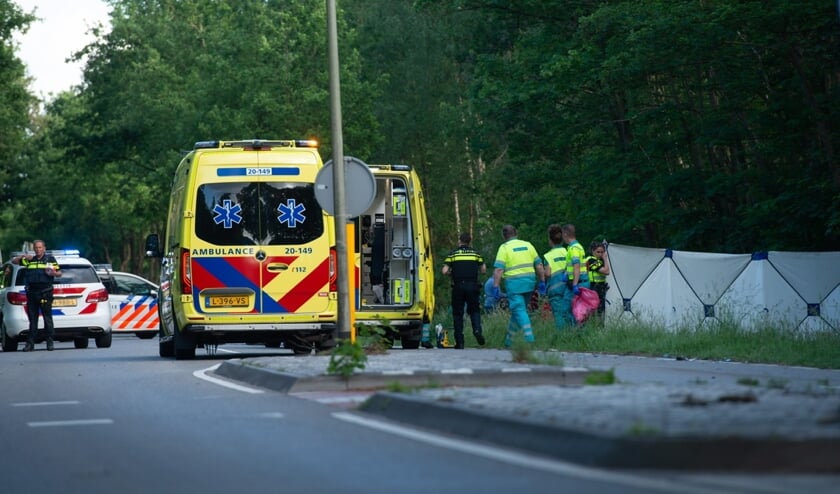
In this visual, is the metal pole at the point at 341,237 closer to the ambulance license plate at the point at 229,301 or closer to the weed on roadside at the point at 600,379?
the ambulance license plate at the point at 229,301

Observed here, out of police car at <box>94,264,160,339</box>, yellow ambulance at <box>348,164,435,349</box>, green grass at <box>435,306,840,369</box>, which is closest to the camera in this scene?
green grass at <box>435,306,840,369</box>

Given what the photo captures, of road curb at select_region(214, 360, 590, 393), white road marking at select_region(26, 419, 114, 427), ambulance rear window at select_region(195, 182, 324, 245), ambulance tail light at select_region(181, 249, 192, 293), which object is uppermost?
ambulance rear window at select_region(195, 182, 324, 245)

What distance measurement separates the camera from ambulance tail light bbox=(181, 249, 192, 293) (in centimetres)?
2134

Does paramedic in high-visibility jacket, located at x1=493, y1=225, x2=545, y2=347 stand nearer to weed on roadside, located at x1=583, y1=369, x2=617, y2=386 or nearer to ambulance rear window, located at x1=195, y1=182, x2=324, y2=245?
ambulance rear window, located at x1=195, y1=182, x2=324, y2=245

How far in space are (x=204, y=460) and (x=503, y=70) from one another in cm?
3280

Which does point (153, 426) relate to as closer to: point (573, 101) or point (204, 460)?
point (204, 460)

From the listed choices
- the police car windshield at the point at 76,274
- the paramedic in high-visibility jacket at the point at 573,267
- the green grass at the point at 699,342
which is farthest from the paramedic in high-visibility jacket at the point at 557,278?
the police car windshield at the point at 76,274

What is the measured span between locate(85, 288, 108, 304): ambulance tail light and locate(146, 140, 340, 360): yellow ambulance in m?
9.03

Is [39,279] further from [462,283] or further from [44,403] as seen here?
[44,403]

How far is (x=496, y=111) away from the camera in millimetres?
40312

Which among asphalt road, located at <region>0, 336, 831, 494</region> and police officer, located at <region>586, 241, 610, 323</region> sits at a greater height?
police officer, located at <region>586, 241, 610, 323</region>

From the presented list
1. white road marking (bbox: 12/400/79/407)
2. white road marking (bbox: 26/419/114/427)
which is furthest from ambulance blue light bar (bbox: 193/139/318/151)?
white road marking (bbox: 26/419/114/427)

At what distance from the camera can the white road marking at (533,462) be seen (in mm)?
7684

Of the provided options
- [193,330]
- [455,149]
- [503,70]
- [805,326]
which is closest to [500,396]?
[193,330]
